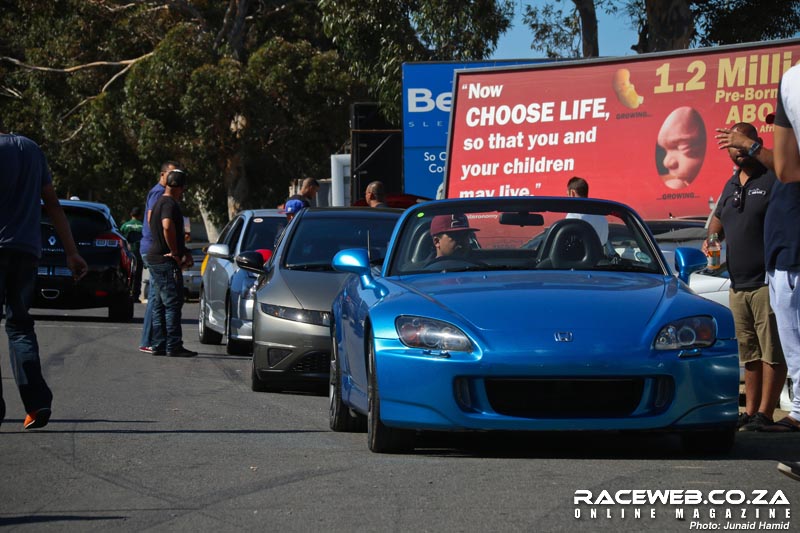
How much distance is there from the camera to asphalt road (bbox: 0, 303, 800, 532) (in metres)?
5.39

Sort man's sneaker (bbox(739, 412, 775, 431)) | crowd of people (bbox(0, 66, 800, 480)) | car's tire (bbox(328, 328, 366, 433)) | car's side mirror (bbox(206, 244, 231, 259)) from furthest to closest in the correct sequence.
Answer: car's side mirror (bbox(206, 244, 231, 259)) < car's tire (bbox(328, 328, 366, 433)) < man's sneaker (bbox(739, 412, 775, 431)) < crowd of people (bbox(0, 66, 800, 480))

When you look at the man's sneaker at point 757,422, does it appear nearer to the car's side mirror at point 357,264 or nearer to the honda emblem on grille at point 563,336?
the honda emblem on grille at point 563,336

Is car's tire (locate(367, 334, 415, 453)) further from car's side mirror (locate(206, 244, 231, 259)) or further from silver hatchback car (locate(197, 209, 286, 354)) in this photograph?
car's side mirror (locate(206, 244, 231, 259))

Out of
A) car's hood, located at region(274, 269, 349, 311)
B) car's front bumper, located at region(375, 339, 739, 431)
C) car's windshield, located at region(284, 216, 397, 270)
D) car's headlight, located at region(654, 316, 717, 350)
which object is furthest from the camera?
car's windshield, located at region(284, 216, 397, 270)

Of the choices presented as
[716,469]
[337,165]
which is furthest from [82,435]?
[337,165]

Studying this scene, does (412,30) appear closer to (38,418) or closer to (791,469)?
(38,418)

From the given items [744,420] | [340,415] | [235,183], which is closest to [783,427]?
[744,420]

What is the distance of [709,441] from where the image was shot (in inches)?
273

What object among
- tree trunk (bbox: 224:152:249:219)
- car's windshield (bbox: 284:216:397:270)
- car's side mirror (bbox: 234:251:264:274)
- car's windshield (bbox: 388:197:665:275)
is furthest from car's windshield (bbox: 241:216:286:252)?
tree trunk (bbox: 224:152:249:219)

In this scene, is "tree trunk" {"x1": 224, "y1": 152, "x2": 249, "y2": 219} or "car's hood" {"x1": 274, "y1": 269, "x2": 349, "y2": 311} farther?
"tree trunk" {"x1": 224, "y1": 152, "x2": 249, "y2": 219}

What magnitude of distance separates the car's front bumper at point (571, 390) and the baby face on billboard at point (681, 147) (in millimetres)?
8759

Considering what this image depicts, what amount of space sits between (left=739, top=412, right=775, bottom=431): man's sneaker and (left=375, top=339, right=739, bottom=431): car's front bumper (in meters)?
1.35

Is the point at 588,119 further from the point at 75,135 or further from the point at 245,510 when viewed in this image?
the point at 75,135

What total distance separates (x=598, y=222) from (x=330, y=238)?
4050 millimetres
